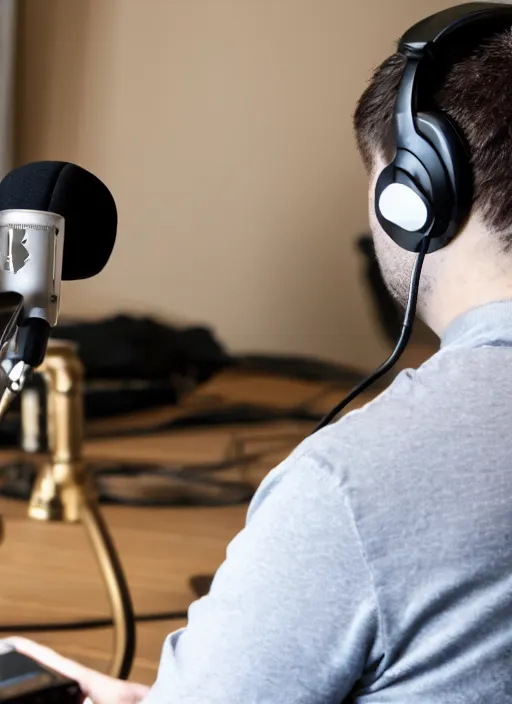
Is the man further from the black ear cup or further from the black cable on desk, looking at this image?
the black cable on desk

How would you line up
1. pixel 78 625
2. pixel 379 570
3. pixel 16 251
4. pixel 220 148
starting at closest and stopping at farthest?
pixel 379 570
pixel 16 251
pixel 78 625
pixel 220 148

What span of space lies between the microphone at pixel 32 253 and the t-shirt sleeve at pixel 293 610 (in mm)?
163

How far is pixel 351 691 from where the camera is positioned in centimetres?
43

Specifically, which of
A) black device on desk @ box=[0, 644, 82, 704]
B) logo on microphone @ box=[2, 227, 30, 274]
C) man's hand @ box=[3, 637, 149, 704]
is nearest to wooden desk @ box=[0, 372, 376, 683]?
man's hand @ box=[3, 637, 149, 704]

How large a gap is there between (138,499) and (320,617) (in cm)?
92

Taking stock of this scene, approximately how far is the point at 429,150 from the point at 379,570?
0.23 meters

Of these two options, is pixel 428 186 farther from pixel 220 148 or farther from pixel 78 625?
pixel 220 148

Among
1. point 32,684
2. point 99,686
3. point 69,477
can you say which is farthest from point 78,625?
point 32,684

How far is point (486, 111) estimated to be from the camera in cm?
48

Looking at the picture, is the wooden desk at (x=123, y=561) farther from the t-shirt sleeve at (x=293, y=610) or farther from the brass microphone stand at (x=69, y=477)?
the t-shirt sleeve at (x=293, y=610)

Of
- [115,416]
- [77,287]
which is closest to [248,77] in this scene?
[77,287]

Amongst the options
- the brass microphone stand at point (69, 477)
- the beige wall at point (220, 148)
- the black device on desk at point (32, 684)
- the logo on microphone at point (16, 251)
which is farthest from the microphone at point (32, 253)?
the beige wall at point (220, 148)

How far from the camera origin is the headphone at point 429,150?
49cm

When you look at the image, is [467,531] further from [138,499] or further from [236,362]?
[236,362]
